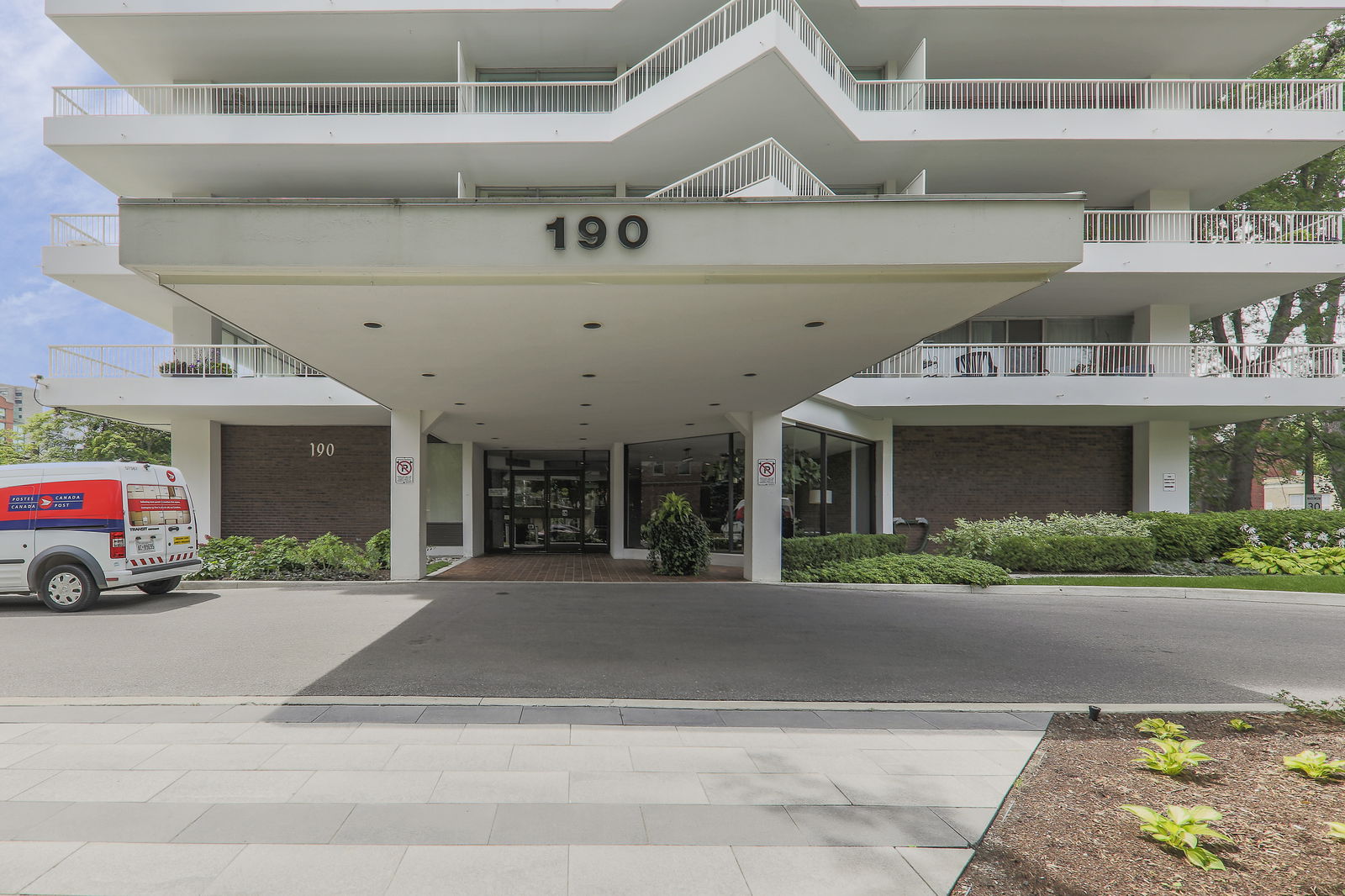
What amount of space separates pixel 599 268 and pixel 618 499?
580 inches

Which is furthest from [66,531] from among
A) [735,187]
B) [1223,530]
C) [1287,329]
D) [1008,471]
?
[1287,329]

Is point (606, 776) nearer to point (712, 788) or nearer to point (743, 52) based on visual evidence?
point (712, 788)

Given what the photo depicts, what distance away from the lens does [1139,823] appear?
137 inches

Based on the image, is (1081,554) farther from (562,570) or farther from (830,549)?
(562,570)

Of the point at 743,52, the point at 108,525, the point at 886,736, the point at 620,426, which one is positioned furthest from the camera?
the point at 620,426

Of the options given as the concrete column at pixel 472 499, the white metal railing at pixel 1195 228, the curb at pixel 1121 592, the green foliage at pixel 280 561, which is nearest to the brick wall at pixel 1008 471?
the white metal railing at pixel 1195 228

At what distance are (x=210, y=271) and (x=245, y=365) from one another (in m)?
14.0

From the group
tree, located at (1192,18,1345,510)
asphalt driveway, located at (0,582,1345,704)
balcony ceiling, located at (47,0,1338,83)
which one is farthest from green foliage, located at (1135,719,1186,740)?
tree, located at (1192,18,1345,510)

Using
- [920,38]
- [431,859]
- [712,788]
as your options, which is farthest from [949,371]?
[431,859]

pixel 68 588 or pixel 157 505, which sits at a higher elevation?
pixel 157 505

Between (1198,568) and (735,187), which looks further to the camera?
(735,187)

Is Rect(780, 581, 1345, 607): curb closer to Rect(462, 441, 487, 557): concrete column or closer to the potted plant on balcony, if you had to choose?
Rect(462, 441, 487, 557): concrete column

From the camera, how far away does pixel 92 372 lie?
1720cm

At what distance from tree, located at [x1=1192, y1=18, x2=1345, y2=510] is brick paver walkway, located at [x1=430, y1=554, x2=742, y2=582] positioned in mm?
19969
